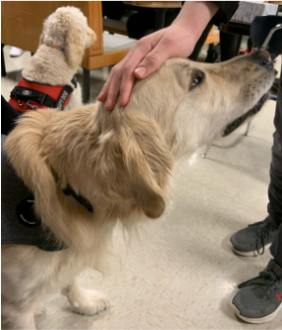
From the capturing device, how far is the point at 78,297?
1144 mm

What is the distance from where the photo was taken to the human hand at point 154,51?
0.80 meters

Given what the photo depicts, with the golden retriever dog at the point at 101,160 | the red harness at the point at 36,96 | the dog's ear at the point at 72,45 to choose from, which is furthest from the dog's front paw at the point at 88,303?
the dog's ear at the point at 72,45

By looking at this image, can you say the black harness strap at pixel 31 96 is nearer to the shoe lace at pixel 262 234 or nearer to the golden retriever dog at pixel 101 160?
the golden retriever dog at pixel 101 160

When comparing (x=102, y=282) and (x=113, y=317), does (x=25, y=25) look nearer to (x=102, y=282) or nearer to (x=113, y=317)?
(x=102, y=282)

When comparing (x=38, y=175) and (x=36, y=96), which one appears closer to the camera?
(x=38, y=175)

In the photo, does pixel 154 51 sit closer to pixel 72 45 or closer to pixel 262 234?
pixel 262 234

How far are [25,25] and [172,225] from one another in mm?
2338

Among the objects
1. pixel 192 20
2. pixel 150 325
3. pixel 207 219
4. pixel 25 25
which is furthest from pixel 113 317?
pixel 25 25

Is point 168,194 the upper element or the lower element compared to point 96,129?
lower

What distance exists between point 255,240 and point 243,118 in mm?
743

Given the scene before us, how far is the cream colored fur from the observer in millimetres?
1990

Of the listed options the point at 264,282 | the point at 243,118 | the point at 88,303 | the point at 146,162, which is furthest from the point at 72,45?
the point at 264,282

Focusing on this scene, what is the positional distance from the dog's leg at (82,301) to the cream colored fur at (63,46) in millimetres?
1457

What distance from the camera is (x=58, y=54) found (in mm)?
2080
